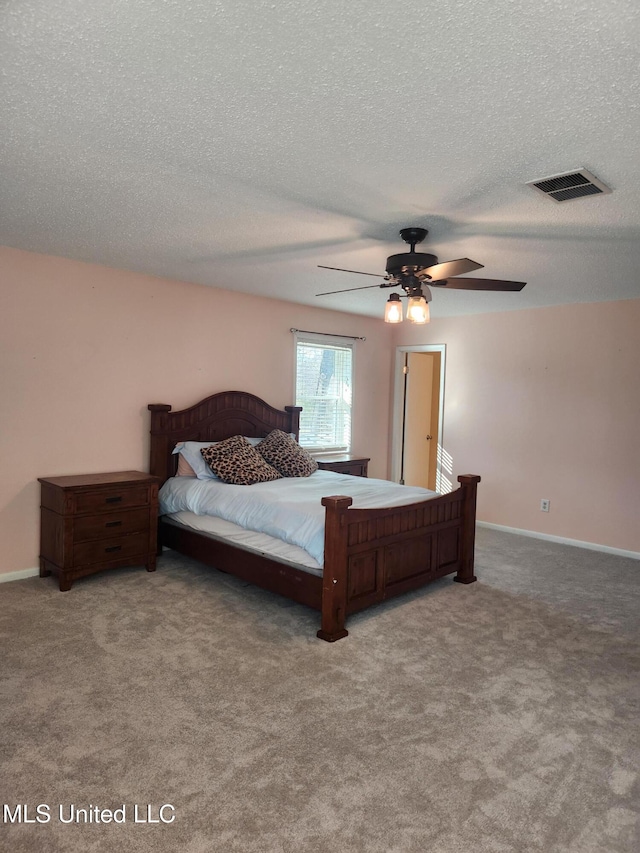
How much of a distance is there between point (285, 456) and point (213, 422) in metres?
0.75

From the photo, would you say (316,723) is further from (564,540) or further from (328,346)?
(328,346)

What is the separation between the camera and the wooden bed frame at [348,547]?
10.5 feet

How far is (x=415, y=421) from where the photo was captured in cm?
705

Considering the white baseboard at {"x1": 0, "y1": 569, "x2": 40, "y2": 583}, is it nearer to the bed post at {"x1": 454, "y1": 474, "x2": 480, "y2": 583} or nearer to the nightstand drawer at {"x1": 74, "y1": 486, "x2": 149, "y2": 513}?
the nightstand drawer at {"x1": 74, "y1": 486, "x2": 149, "y2": 513}

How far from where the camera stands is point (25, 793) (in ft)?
6.22

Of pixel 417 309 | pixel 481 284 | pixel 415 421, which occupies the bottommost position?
pixel 415 421

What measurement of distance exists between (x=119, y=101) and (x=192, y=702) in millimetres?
2455

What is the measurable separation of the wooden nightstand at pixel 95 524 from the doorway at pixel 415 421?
3.53 meters

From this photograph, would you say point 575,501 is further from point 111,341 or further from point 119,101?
point 119,101

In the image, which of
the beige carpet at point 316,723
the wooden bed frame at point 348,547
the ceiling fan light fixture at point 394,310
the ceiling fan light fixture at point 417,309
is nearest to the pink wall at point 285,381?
the wooden bed frame at point 348,547

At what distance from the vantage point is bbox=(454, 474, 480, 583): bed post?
164 inches

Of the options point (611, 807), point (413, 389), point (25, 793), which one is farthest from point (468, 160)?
point (413, 389)

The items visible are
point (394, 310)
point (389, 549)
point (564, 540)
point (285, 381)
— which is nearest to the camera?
point (394, 310)

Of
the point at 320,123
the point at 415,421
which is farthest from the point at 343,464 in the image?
the point at 320,123
